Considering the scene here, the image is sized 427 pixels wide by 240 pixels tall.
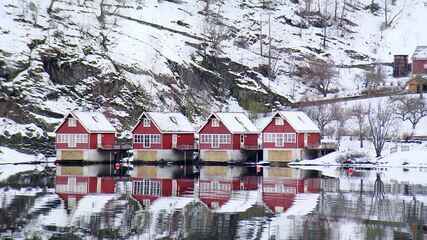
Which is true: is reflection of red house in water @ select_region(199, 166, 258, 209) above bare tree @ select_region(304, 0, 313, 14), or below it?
below

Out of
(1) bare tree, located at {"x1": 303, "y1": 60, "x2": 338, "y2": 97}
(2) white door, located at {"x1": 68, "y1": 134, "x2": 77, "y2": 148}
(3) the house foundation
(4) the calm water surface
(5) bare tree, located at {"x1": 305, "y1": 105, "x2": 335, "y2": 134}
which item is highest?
(1) bare tree, located at {"x1": 303, "y1": 60, "x2": 338, "y2": 97}

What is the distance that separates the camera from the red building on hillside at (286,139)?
3521 inches

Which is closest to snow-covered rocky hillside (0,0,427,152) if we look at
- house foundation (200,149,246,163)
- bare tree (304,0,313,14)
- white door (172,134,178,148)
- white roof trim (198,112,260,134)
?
bare tree (304,0,313,14)

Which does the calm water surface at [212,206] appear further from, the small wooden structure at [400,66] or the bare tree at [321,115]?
the small wooden structure at [400,66]

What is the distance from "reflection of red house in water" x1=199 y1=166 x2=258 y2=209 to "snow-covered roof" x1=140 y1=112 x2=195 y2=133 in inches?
633

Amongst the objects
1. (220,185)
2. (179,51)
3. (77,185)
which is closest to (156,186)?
(220,185)

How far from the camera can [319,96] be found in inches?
4717

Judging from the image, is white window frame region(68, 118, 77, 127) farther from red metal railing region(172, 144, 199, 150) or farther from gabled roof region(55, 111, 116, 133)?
red metal railing region(172, 144, 199, 150)

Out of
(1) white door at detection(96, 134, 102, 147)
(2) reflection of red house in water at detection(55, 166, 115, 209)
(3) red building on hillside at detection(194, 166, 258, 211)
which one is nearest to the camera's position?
(3) red building on hillside at detection(194, 166, 258, 211)

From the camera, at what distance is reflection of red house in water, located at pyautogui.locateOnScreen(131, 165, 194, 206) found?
4941 centimetres

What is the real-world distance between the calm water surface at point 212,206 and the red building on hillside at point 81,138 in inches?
880

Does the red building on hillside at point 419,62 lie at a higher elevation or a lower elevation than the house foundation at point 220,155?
higher

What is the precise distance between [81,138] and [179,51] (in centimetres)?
3368

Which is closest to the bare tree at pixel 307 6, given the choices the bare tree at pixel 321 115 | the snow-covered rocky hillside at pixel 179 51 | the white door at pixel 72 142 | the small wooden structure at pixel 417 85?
the snow-covered rocky hillside at pixel 179 51
